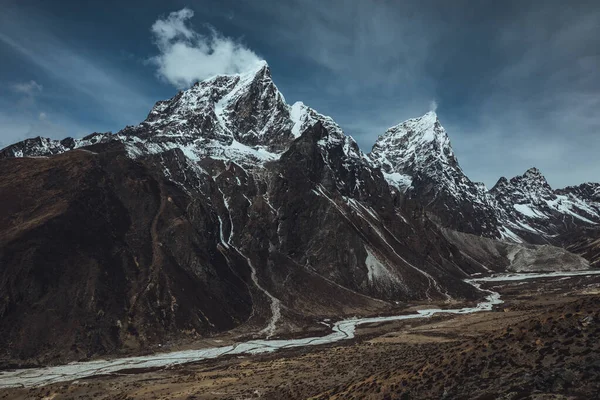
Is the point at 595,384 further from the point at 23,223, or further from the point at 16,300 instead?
the point at 23,223

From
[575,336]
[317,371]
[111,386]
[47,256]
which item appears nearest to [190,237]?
[47,256]

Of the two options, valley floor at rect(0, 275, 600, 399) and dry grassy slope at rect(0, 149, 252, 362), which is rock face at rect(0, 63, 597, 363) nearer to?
dry grassy slope at rect(0, 149, 252, 362)

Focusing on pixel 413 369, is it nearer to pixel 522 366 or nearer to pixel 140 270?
pixel 522 366

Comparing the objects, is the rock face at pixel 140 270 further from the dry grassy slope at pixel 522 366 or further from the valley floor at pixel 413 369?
the dry grassy slope at pixel 522 366

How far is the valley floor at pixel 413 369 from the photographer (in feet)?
85.1

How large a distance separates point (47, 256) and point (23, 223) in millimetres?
17721

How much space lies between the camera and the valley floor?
2594cm

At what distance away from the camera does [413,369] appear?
36094 millimetres

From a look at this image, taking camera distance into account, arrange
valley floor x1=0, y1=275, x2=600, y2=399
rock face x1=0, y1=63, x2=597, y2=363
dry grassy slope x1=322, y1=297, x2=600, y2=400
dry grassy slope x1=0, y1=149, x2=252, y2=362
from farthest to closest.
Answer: rock face x1=0, y1=63, x2=597, y2=363
dry grassy slope x1=0, y1=149, x2=252, y2=362
valley floor x1=0, y1=275, x2=600, y2=399
dry grassy slope x1=322, y1=297, x2=600, y2=400

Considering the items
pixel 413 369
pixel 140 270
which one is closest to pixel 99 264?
pixel 140 270

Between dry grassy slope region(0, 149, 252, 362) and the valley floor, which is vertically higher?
dry grassy slope region(0, 149, 252, 362)

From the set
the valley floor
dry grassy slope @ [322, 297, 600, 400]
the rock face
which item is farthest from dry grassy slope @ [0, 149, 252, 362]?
dry grassy slope @ [322, 297, 600, 400]

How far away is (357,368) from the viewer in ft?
217

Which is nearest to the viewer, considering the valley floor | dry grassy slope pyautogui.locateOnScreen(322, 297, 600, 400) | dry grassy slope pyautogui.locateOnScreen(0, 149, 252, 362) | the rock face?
dry grassy slope pyautogui.locateOnScreen(322, 297, 600, 400)
